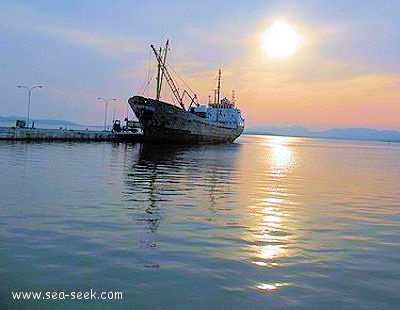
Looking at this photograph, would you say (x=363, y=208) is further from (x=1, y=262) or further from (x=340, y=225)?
(x=1, y=262)

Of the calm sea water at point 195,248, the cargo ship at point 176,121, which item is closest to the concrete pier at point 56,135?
the cargo ship at point 176,121

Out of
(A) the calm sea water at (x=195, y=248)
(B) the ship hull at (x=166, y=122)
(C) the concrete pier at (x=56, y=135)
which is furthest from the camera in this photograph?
(B) the ship hull at (x=166, y=122)

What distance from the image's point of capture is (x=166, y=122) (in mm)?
80875

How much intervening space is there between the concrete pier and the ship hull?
925 cm

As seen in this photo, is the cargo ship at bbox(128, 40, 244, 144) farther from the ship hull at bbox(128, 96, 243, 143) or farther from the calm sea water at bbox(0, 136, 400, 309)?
the calm sea water at bbox(0, 136, 400, 309)

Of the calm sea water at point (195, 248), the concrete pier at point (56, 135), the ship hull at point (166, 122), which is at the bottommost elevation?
the calm sea water at point (195, 248)

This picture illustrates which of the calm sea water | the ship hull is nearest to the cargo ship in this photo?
the ship hull

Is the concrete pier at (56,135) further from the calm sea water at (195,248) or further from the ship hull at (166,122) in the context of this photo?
the calm sea water at (195,248)

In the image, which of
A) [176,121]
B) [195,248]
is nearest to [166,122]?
[176,121]

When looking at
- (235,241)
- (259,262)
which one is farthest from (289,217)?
(259,262)

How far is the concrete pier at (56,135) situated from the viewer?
64.6 meters

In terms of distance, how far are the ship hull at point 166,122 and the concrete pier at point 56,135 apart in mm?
9248

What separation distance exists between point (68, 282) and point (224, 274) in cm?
316

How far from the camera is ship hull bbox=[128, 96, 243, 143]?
79.4m
